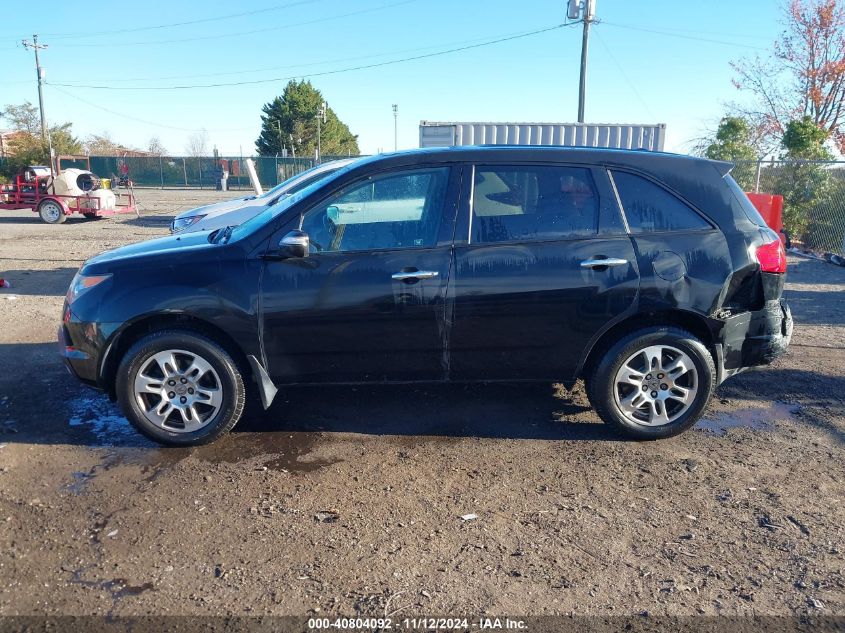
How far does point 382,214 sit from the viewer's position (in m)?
4.24

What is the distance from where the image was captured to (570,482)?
3.74m

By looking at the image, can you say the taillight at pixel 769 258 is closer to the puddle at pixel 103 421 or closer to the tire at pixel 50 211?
the puddle at pixel 103 421

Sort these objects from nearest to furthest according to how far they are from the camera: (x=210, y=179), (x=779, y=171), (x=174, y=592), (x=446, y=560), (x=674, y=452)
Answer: (x=174, y=592), (x=446, y=560), (x=674, y=452), (x=779, y=171), (x=210, y=179)

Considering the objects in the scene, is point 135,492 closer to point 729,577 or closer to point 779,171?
point 729,577

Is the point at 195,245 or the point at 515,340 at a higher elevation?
the point at 195,245

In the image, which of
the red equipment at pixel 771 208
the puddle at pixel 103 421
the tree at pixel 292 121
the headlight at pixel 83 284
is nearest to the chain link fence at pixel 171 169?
the tree at pixel 292 121

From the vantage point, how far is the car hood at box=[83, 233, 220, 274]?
13.8 ft

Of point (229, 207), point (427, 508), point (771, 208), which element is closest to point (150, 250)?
point (427, 508)

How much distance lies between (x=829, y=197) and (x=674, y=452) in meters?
12.7

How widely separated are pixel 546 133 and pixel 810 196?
616 cm

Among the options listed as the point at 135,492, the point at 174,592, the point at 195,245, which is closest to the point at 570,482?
the point at 174,592

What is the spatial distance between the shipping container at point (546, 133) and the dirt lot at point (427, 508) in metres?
11.9

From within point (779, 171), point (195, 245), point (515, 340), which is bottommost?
point (515, 340)

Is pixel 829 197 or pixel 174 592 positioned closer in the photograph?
pixel 174 592
